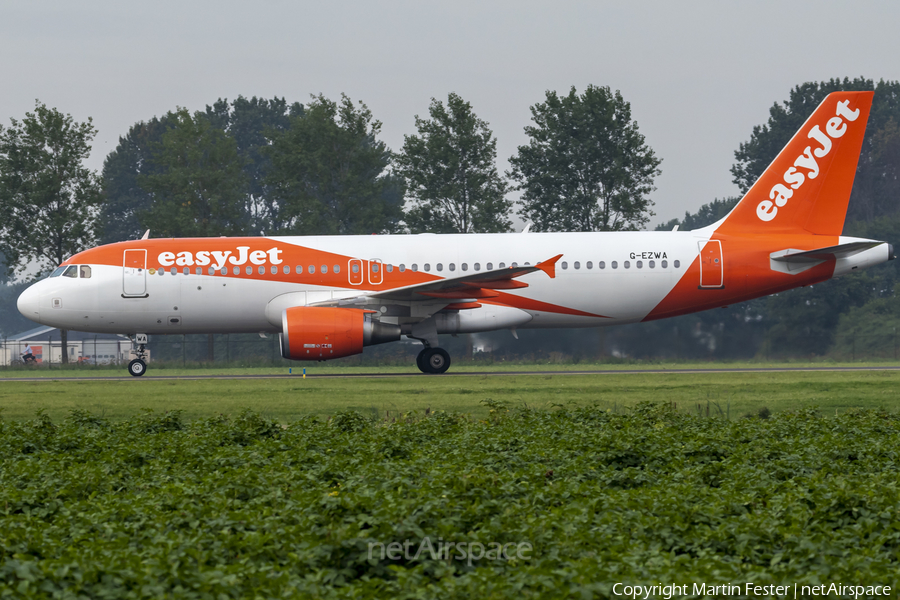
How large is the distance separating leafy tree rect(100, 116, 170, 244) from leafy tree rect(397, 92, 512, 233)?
101 feet

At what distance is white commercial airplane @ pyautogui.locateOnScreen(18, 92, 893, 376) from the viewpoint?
908 inches

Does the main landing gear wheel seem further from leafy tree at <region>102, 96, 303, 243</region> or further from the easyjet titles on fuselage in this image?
leafy tree at <region>102, 96, 303, 243</region>

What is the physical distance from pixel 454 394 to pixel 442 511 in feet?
35.2

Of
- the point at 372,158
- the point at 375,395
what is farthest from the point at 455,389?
the point at 372,158

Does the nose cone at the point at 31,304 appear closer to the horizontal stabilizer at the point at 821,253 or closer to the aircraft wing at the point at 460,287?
the aircraft wing at the point at 460,287

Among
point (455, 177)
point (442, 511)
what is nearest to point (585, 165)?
point (455, 177)

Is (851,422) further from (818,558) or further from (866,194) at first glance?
(866,194)

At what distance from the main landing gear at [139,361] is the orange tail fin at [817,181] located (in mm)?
15408

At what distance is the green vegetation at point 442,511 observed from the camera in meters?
5.36

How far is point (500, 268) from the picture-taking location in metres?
22.9

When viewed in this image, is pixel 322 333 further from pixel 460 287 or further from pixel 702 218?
pixel 702 218

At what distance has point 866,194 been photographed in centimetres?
7062

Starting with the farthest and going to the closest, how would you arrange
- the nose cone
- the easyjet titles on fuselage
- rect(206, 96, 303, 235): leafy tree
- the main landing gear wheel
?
rect(206, 96, 303, 235): leafy tree
the main landing gear wheel
the nose cone
the easyjet titles on fuselage

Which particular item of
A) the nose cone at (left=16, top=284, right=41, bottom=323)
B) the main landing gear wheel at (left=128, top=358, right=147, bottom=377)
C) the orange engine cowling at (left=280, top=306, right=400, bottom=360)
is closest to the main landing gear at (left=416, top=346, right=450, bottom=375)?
the orange engine cowling at (left=280, top=306, right=400, bottom=360)
